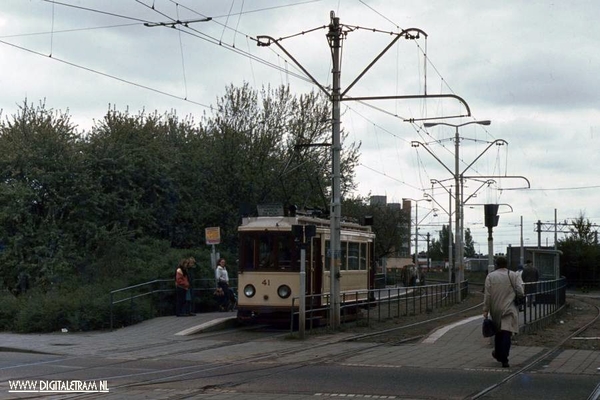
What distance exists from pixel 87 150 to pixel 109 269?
6.31 meters

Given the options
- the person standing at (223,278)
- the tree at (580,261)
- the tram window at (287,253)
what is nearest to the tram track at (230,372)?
the tram window at (287,253)

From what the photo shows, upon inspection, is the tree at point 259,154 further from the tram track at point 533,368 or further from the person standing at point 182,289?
the tram track at point 533,368

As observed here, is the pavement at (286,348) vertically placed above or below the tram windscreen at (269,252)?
below

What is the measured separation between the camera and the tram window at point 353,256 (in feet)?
89.9

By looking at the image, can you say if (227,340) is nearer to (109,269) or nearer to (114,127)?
(109,269)

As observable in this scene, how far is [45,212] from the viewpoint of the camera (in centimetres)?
3167

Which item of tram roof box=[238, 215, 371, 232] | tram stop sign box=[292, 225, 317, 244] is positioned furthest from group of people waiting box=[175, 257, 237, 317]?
tram stop sign box=[292, 225, 317, 244]

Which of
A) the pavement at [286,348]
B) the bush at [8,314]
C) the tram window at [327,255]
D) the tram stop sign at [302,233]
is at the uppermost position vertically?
the tram stop sign at [302,233]

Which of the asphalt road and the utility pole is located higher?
the utility pole

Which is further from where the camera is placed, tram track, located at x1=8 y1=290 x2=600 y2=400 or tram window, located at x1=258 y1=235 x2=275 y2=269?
tram window, located at x1=258 y1=235 x2=275 y2=269

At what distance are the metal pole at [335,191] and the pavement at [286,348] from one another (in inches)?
38.9

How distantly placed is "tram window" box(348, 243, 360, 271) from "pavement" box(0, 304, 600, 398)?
14.7 feet

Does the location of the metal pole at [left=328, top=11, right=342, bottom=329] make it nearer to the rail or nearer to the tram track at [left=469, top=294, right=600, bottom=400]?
the rail

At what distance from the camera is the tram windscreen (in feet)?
79.0
